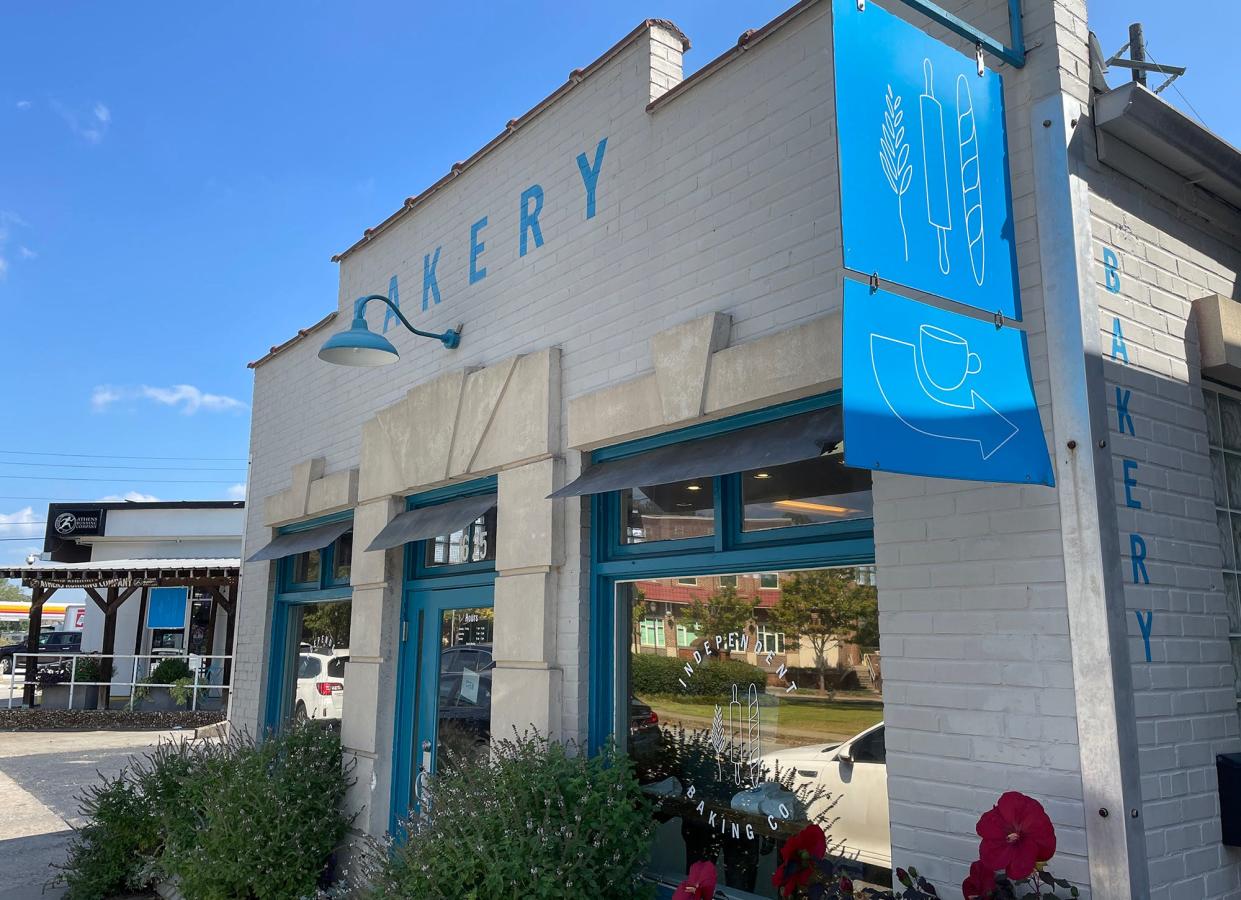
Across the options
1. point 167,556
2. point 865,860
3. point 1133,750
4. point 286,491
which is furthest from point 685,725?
point 167,556

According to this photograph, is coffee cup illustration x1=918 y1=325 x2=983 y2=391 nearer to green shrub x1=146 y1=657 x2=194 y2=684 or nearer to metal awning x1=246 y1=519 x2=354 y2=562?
metal awning x1=246 y1=519 x2=354 y2=562

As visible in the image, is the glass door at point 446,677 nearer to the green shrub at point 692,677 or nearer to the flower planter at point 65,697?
the green shrub at point 692,677

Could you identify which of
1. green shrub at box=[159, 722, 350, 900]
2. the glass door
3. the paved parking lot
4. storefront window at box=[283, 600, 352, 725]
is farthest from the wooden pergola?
the glass door

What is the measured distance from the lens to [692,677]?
461 cm

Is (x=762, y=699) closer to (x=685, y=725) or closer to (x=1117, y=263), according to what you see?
(x=685, y=725)

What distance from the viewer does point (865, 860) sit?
3801 millimetres

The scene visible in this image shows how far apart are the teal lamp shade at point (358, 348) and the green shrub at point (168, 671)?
16.9 m

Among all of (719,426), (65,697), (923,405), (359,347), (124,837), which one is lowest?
(124,837)

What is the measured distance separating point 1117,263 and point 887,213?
3.59 feet

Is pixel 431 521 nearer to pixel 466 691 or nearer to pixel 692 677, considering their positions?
pixel 466 691

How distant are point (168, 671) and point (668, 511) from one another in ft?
61.7

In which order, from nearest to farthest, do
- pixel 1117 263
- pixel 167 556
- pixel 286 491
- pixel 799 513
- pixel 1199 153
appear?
pixel 1117 263 → pixel 1199 153 → pixel 799 513 → pixel 286 491 → pixel 167 556

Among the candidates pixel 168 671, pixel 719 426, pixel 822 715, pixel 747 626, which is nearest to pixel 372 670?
pixel 747 626

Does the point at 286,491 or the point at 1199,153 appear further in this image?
the point at 286,491
